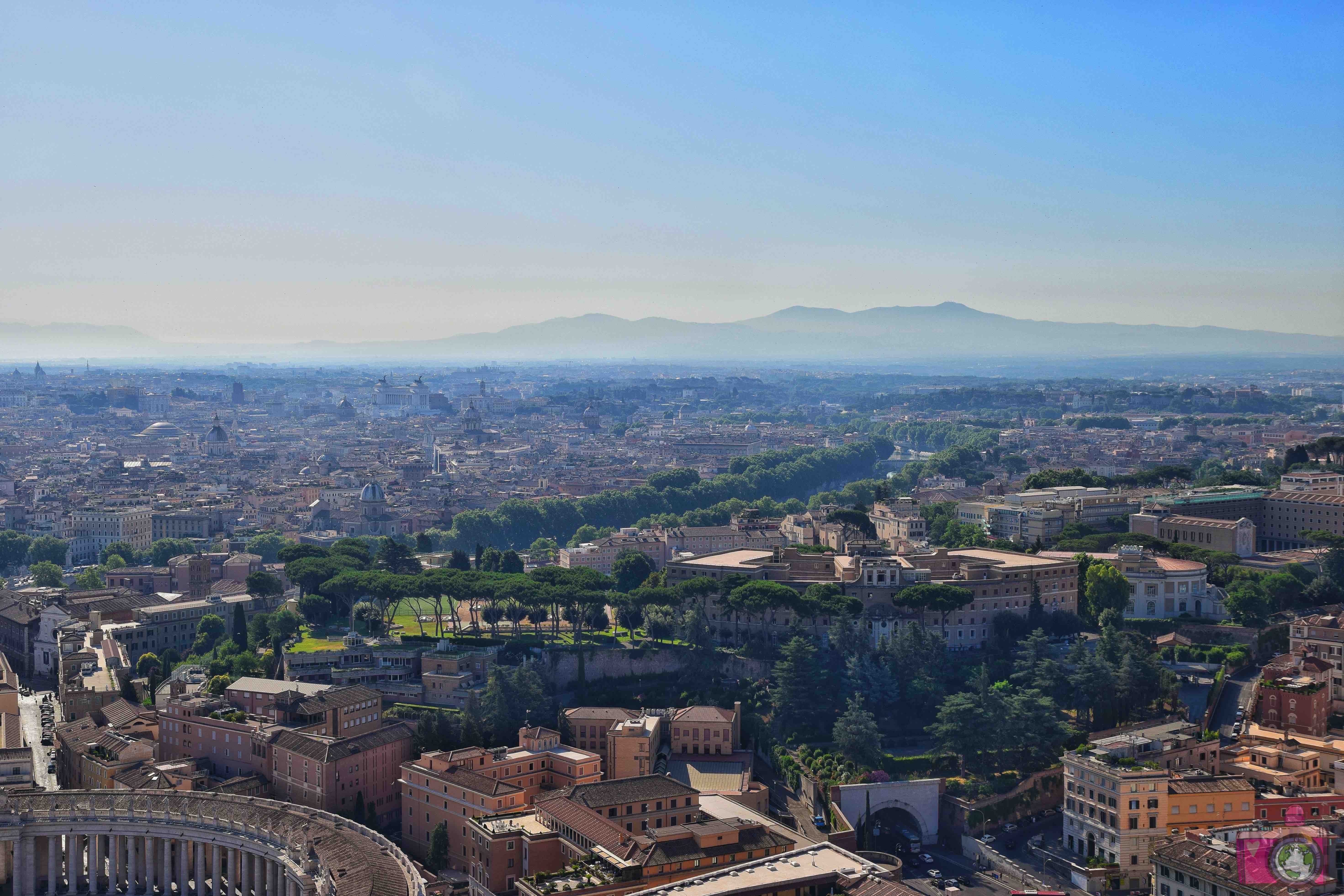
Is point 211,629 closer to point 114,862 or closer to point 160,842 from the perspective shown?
point 160,842

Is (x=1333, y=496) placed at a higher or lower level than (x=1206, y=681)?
higher

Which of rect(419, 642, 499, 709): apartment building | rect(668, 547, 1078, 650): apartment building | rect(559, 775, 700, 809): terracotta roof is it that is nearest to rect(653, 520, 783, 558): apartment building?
rect(668, 547, 1078, 650): apartment building

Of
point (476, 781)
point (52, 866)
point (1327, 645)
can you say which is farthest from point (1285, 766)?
point (52, 866)

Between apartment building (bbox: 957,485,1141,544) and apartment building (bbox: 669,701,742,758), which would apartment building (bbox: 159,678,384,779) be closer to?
apartment building (bbox: 669,701,742,758)

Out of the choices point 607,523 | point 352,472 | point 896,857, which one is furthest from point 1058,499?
point 352,472

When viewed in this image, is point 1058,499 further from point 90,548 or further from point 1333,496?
point 90,548

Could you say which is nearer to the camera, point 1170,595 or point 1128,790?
point 1128,790

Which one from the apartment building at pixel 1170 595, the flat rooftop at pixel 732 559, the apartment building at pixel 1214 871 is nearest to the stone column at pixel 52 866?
the apartment building at pixel 1214 871
